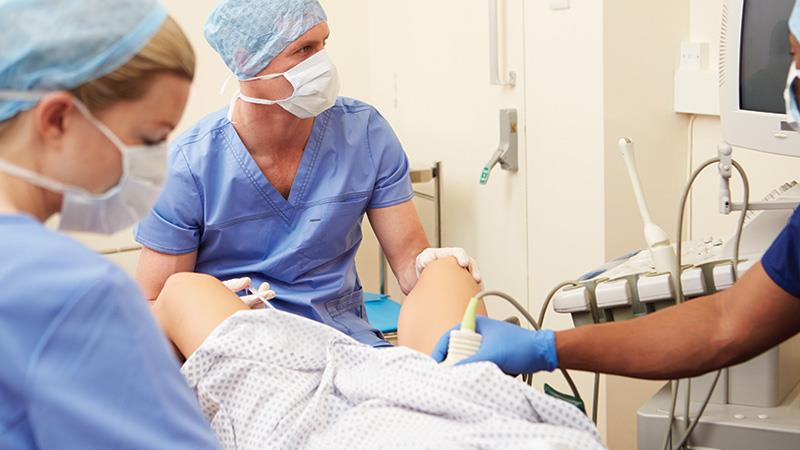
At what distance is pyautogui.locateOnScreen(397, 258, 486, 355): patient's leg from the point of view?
170 centimetres

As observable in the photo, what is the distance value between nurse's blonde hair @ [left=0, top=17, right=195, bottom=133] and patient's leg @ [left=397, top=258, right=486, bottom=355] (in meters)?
0.78

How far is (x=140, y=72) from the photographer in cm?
100

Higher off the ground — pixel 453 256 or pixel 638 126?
pixel 638 126

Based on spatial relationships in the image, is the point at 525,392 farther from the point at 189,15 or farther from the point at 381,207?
the point at 189,15

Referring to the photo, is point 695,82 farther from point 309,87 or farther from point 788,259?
point 788,259

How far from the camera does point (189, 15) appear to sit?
3246 mm

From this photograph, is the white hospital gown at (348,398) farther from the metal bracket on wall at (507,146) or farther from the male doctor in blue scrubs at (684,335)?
the metal bracket on wall at (507,146)

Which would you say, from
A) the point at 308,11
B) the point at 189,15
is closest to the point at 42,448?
the point at 308,11

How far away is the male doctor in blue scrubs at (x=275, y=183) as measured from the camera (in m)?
1.96

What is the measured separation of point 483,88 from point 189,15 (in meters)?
1.01

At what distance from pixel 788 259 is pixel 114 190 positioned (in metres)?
0.94

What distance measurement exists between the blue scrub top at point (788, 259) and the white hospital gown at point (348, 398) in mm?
380

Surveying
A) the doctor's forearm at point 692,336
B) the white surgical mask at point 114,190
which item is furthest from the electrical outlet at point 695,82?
the white surgical mask at point 114,190

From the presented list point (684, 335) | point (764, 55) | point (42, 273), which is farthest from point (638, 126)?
point (42, 273)
